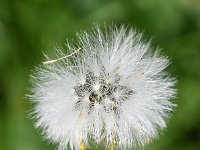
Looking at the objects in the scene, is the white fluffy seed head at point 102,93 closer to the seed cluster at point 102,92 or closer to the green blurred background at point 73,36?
the seed cluster at point 102,92

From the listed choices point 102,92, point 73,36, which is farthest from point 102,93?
point 73,36

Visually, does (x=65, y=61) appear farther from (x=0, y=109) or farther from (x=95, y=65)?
(x=0, y=109)

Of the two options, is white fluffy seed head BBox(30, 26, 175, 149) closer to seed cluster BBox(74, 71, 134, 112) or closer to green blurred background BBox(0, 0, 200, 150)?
seed cluster BBox(74, 71, 134, 112)

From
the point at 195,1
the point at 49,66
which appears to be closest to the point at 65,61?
the point at 49,66

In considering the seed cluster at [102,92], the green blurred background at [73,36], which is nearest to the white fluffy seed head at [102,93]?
the seed cluster at [102,92]

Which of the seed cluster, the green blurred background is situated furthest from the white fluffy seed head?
the green blurred background

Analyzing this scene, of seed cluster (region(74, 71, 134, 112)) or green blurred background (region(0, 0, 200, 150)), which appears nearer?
seed cluster (region(74, 71, 134, 112))
